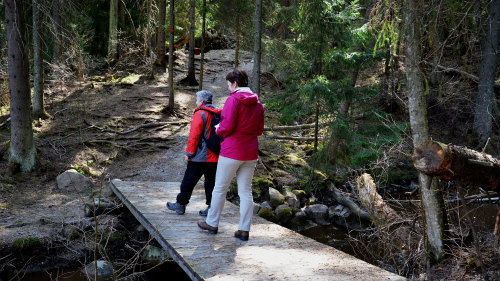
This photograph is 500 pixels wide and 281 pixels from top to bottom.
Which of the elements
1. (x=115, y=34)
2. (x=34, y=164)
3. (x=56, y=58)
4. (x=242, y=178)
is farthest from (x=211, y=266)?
(x=115, y=34)

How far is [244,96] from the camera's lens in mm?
4496

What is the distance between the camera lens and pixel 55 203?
29.0 ft

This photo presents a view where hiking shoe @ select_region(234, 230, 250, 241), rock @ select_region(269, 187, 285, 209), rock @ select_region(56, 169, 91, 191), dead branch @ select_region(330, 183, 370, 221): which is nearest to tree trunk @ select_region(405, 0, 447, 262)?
hiking shoe @ select_region(234, 230, 250, 241)

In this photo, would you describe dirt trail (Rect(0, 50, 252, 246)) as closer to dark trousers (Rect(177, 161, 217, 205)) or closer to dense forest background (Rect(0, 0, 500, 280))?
dense forest background (Rect(0, 0, 500, 280))

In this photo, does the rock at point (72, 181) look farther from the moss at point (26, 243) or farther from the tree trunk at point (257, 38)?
the tree trunk at point (257, 38)

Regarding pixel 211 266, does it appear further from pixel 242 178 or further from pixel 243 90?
pixel 243 90

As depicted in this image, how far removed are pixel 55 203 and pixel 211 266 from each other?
6.15m

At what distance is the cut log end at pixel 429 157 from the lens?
12.1 feet

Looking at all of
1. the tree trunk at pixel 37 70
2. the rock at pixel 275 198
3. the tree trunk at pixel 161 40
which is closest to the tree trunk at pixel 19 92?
the tree trunk at pixel 37 70

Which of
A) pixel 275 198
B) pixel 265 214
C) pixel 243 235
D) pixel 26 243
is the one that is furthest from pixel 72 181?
pixel 243 235

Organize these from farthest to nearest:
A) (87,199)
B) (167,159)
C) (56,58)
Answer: (56,58), (167,159), (87,199)

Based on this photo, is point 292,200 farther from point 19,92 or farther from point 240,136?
point 19,92

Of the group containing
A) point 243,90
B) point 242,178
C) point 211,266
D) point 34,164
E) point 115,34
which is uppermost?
point 115,34

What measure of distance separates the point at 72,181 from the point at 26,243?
3200mm
